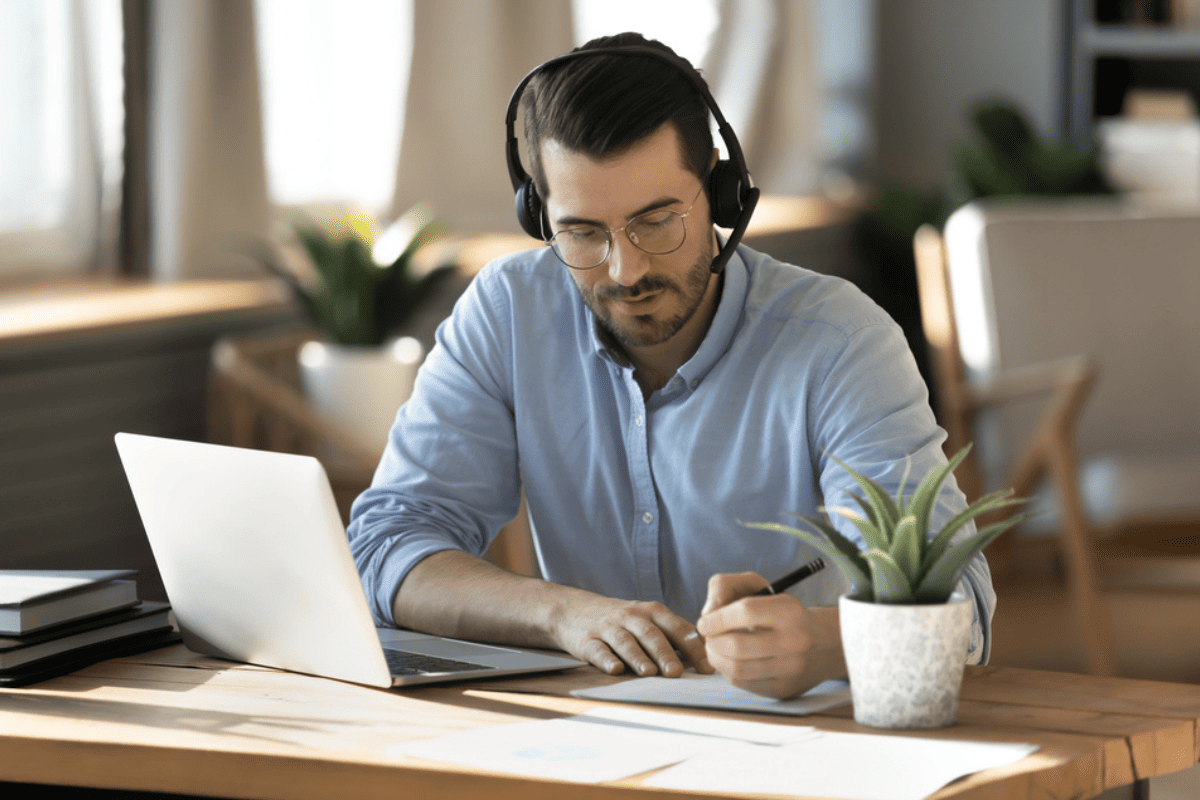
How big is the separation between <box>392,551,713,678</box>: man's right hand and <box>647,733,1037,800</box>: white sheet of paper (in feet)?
0.73

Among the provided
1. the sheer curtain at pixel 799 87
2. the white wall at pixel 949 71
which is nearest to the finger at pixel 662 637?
the sheer curtain at pixel 799 87

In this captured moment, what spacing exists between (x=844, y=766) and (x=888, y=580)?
15cm

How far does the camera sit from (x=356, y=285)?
270 cm

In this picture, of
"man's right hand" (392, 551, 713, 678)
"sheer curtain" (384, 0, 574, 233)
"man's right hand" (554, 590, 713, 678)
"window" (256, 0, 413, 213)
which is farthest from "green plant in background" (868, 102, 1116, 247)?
"man's right hand" (554, 590, 713, 678)

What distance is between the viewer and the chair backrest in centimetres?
337

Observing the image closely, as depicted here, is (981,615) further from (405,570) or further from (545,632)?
(405,570)

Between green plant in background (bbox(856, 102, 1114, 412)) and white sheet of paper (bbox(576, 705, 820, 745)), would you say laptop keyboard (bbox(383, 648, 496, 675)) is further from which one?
green plant in background (bbox(856, 102, 1114, 412))

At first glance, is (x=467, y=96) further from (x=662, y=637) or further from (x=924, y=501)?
(x=924, y=501)

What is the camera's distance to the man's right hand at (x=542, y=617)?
1237 millimetres

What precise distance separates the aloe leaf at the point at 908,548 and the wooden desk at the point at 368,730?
0.38 feet

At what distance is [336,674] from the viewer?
120 centimetres

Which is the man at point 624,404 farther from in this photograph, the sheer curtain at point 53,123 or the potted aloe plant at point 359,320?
the sheer curtain at point 53,123

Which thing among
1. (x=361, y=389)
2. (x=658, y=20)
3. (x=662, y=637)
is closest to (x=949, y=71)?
(x=658, y=20)

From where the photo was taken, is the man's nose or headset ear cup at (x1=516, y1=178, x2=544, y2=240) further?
headset ear cup at (x1=516, y1=178, x2=544, y2=240)
